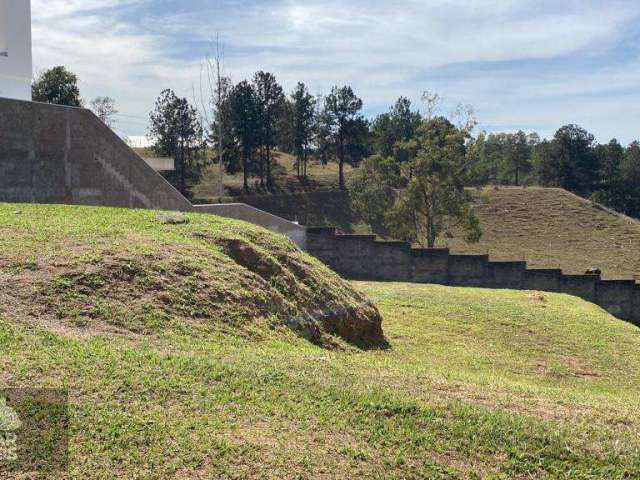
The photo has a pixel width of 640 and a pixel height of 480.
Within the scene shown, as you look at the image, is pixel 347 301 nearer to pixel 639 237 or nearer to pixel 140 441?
pixel 140 441

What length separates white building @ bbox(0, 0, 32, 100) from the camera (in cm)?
1809

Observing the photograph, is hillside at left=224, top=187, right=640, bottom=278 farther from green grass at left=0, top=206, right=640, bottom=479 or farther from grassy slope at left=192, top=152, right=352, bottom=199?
green grass at left=0, top=206, right=640, bottom=479

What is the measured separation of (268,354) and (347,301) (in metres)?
3.66

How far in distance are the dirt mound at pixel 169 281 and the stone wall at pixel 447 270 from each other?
37.6ft

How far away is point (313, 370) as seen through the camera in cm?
678

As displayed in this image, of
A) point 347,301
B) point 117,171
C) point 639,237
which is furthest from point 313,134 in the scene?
point 347,301

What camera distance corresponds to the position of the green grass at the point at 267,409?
4.77 m

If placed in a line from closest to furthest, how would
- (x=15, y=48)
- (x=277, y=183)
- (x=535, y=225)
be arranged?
(x=15, y=48) → (x=535, y=225) → (x=277, y=183)

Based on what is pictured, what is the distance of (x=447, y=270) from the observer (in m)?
23.8

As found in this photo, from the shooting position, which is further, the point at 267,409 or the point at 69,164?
the point at 69,164

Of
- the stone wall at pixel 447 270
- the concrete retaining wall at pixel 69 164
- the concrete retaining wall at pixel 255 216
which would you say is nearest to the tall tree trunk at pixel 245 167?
the stone wall at pixel 447 270

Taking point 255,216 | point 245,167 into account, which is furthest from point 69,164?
point 245,167

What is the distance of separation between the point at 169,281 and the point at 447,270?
1652 centimetres

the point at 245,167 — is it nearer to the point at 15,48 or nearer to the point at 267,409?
the point at 15,48
